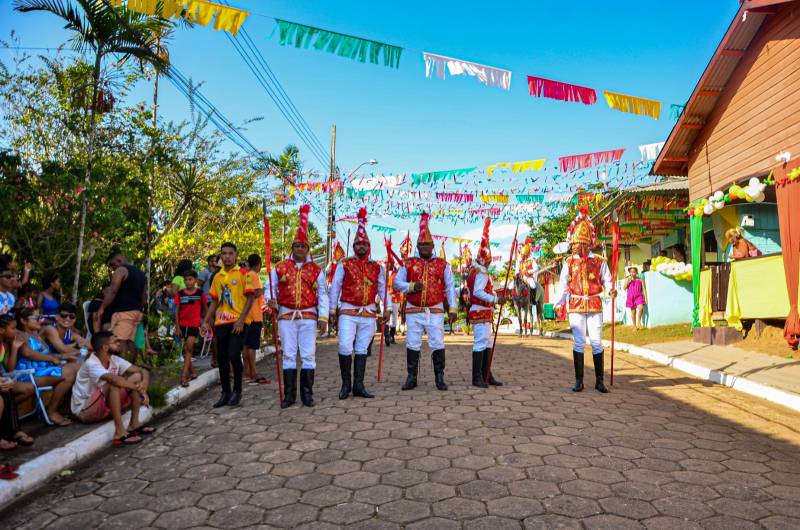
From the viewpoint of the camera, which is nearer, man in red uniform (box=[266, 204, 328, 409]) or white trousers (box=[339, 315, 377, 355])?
man in red uniform (box=[266, 204, 328, 409])

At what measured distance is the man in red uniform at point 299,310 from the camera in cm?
653

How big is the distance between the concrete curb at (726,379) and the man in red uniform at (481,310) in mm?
3096

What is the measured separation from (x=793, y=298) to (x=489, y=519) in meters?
7.18

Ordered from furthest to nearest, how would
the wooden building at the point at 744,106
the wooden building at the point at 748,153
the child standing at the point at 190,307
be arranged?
the wooden building at the point at 744,106, the wooden building at the point at 748,153, the child standing at the point at 190,307

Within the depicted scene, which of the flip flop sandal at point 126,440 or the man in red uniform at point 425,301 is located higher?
the man in red uniform at point 425,301

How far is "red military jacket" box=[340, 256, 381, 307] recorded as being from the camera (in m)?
6.95

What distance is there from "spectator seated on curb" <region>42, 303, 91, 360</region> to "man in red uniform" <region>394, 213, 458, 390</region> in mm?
3762

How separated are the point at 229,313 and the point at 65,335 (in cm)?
195

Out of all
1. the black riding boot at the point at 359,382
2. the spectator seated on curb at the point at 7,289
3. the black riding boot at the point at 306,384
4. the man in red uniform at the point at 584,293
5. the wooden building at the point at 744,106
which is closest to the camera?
the spectator seated on curb at the point at 7,289

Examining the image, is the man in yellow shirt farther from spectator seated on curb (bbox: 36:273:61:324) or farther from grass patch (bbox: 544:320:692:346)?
grass patch (bbox: 544:320:692:346)

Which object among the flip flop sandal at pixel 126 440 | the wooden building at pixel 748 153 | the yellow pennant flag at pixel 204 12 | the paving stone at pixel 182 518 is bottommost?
the paving stone at pixel 182 518

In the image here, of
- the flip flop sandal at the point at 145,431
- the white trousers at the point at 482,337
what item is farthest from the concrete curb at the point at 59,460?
the white trousers at the point at 482,337

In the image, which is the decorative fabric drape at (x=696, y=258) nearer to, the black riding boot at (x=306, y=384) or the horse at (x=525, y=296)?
the horse at (x=525, y=296)

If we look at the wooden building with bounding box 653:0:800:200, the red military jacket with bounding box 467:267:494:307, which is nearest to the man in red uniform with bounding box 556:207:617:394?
the red military jacket with bounding box 467:267:494:307
